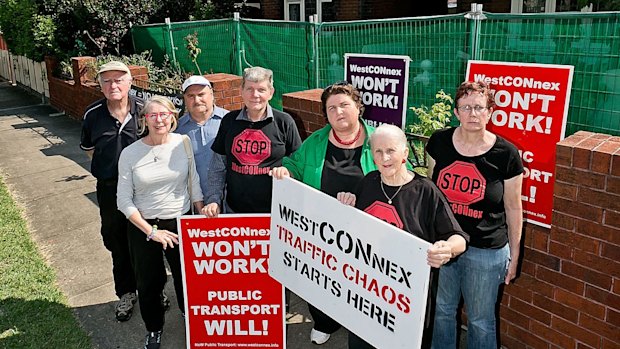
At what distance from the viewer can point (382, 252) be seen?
260 centimetres

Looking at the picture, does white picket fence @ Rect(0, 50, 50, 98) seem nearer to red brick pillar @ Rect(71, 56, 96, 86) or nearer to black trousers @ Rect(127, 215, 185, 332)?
red brick pillar @ Rect(71, 56, 96, 86)

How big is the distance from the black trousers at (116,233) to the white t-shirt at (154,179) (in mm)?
586

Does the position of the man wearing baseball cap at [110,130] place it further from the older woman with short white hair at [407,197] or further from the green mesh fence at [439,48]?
the green mesh fence at [439,48]

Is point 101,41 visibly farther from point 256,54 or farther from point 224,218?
point 224,218

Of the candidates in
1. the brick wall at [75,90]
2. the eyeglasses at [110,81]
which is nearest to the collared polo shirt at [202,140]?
the eyeglasses at [110,81]

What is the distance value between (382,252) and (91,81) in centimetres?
986

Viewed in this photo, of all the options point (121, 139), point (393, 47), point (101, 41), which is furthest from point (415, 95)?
point (101, 41)

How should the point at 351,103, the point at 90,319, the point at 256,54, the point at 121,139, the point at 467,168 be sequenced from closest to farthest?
the point at 467,168 → the point at 351,103 → the point at 121,139 → the point at 90,319 → the point at 256,54

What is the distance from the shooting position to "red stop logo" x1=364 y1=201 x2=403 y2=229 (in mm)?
2666

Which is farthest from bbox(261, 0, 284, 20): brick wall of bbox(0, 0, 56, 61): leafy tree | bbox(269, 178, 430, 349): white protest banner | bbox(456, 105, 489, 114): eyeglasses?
bbox(456, 105, 489, 114): eyeglasses

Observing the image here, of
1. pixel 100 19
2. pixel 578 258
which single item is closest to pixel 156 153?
pixel 578 258

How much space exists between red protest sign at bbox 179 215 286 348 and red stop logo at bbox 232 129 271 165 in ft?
1.30

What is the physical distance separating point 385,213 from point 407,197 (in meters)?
0.14

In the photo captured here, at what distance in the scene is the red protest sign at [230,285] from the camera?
138 inches
